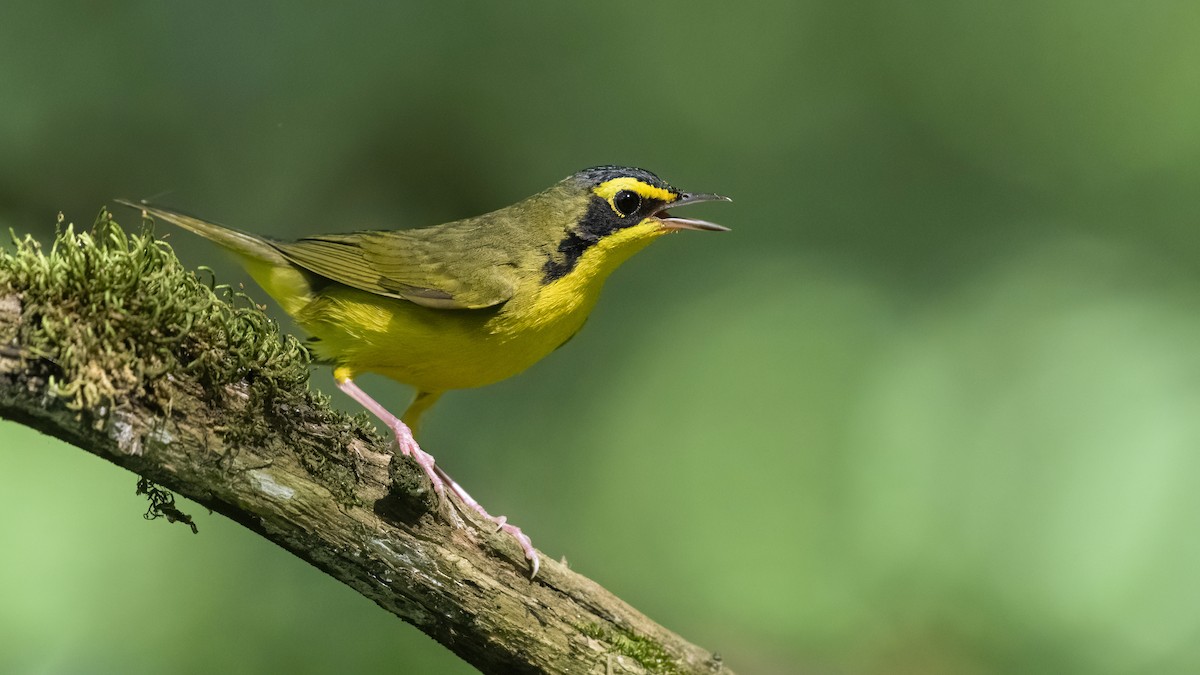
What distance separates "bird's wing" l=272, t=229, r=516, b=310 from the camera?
14.8 ft

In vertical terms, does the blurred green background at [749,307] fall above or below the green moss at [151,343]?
above

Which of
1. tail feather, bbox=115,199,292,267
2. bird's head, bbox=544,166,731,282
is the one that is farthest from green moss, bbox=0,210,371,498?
bird's head, bbox=544,166,731,282

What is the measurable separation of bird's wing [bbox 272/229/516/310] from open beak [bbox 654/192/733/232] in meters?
0.88

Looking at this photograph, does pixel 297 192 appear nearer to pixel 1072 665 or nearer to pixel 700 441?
pixel 700 441

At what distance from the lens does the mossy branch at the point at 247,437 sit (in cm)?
250

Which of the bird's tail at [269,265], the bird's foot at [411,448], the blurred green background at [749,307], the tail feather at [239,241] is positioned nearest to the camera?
the bird's foot at [411,448]

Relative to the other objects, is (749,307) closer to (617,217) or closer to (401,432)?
(617,217)

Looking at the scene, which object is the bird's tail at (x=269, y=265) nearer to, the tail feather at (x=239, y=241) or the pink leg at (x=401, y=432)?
the tail feather at (x=239, y=241)

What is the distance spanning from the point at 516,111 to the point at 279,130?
1841 mm

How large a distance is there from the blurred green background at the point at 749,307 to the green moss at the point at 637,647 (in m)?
1.51

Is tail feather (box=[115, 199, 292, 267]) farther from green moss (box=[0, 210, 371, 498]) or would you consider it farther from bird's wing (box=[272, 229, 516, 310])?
green moss (box=[0, 210, 371, 498])

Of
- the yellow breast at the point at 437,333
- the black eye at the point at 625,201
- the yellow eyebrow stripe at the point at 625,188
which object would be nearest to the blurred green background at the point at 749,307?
the yellow breast at the point at 437,333

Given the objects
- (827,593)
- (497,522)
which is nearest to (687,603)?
(827,593)

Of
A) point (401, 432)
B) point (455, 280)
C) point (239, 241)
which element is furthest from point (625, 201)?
point (239, 241)
